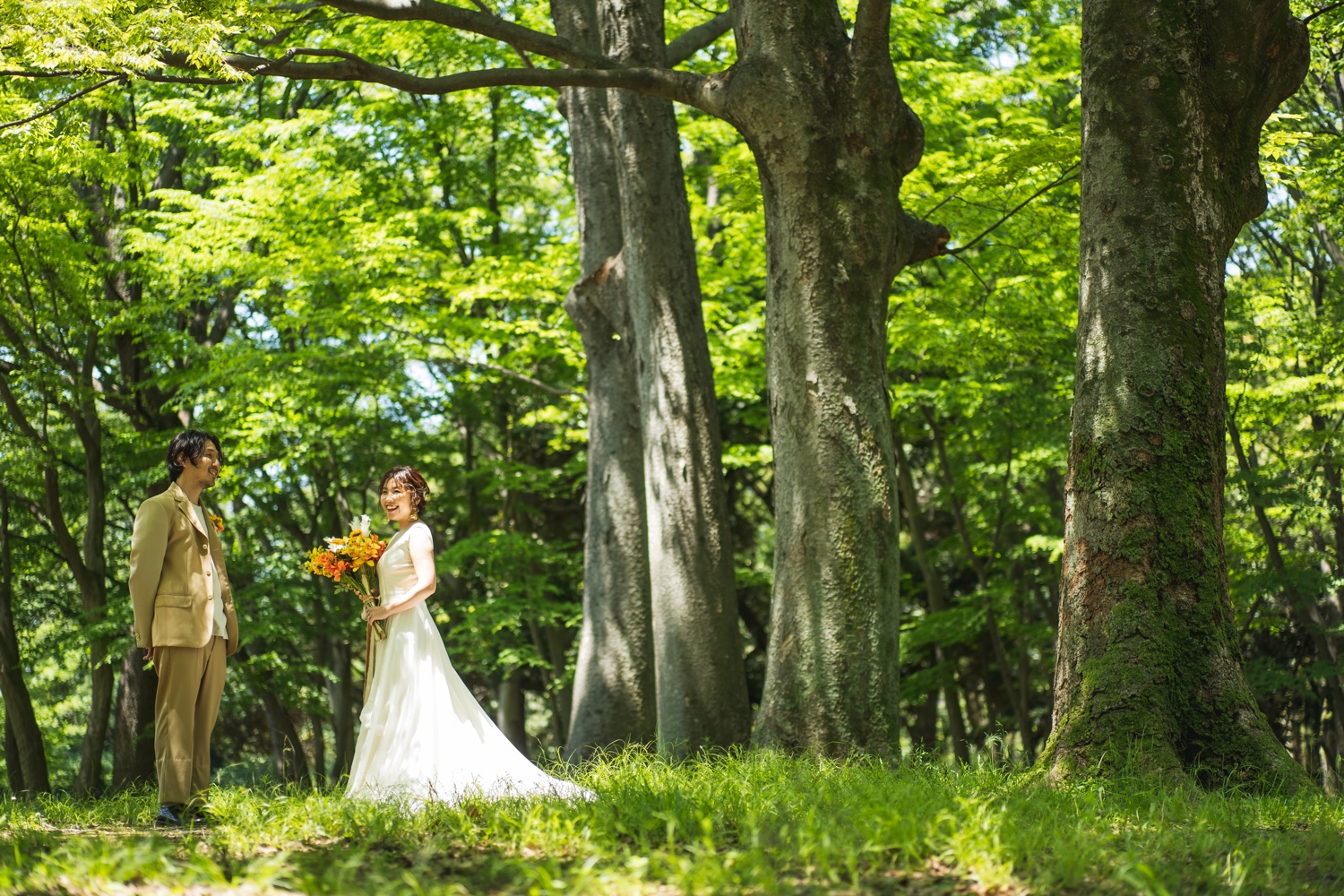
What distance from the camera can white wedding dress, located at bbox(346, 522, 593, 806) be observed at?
573cm

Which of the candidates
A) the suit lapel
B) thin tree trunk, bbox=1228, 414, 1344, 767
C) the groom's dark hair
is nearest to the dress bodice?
the suit lapel

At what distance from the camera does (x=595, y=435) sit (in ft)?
32.5

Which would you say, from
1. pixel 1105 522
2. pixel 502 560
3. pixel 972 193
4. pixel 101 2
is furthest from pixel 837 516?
pixel 502 560

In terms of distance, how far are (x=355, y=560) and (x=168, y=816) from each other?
1.58 metres

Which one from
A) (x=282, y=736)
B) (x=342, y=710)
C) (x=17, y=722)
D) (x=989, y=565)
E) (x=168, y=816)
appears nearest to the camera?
(x=168, y=816)

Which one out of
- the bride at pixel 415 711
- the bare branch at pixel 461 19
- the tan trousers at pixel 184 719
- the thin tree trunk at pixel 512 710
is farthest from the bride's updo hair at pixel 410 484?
the thin tree trunk at pixel 512 710

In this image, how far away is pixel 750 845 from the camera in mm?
3828

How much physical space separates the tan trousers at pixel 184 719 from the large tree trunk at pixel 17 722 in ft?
29.2

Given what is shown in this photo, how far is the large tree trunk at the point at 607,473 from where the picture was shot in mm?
9312

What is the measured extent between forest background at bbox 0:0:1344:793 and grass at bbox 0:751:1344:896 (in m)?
6.41

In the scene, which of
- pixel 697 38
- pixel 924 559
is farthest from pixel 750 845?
pixel 924 559

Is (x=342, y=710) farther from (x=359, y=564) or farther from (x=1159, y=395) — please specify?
(x=1159, y=395)

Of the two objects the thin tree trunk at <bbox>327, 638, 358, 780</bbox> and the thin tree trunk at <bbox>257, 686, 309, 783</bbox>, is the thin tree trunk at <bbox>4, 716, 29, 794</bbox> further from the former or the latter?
the thin tree trunk at <bbox>327, 638, 358, 780</bbox>

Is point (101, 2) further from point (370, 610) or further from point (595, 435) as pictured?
point (595, 435)
